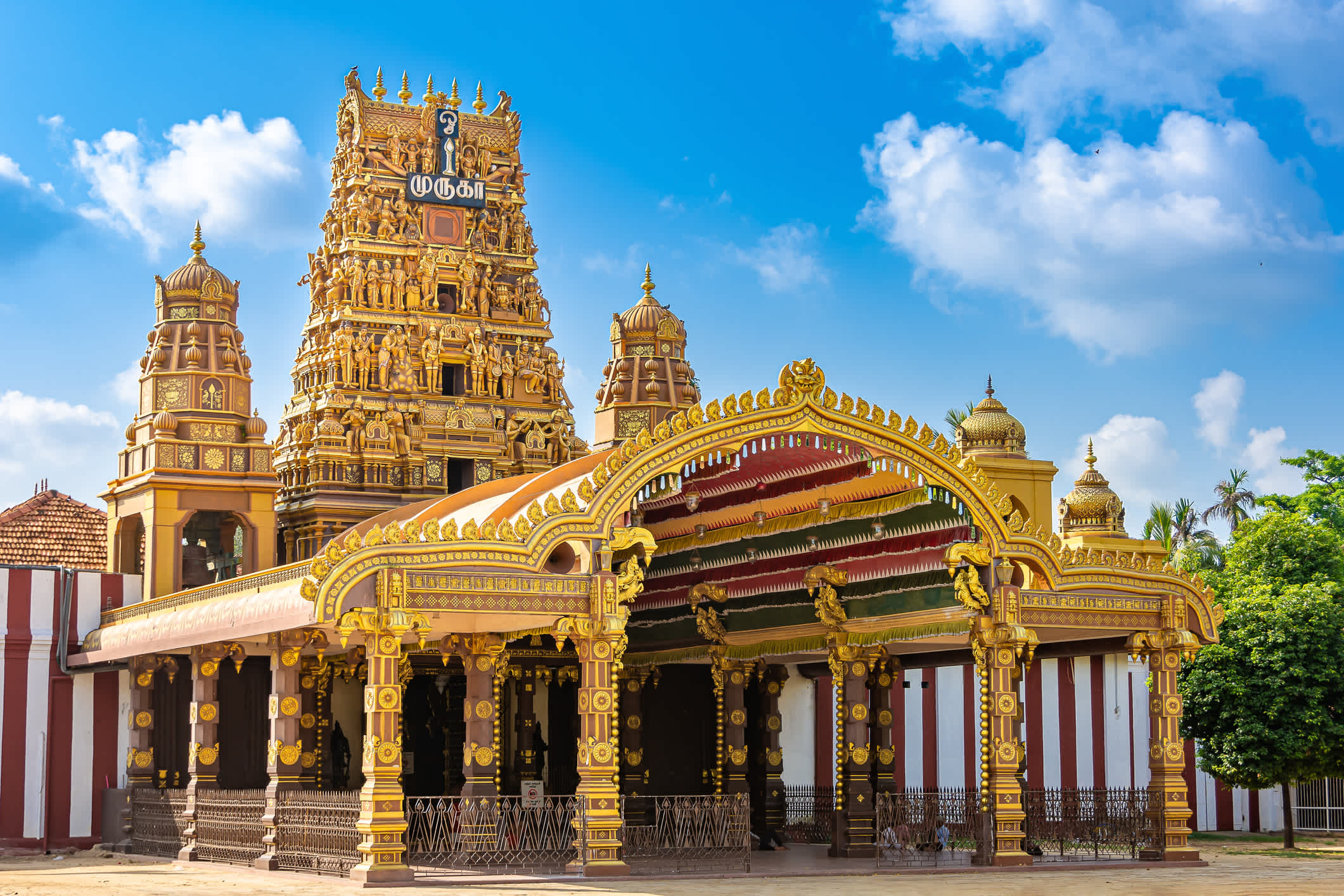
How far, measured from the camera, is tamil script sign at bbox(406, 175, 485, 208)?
3488cm

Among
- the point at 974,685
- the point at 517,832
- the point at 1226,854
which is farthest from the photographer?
the point at 974,685

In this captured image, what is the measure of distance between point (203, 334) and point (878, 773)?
14255mm

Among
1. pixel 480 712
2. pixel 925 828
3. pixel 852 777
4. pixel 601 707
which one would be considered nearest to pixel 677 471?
pixel 601 707

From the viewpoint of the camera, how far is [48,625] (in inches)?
1085

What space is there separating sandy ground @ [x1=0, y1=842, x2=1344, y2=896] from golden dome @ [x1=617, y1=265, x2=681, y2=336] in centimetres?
1451

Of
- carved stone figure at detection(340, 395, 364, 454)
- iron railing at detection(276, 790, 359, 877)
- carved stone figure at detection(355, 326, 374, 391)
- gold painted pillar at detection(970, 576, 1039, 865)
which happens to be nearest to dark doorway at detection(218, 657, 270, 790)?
carved stone figure at detection(340, 395, 364, 454)

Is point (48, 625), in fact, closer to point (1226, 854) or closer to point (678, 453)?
point (678, 453)

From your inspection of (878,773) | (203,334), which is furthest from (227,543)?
(878,773)

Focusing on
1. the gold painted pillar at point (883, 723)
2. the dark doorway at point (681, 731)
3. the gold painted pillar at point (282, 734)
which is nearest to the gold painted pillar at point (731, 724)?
the gold painted pillar at point (883, 723)

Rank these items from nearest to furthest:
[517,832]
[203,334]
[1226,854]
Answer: [517,832], [1226,854], [203,334]

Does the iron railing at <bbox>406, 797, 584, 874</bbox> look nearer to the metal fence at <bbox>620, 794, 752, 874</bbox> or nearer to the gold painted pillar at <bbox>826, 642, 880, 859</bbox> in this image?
the metal fence at <bbox>620, 794, 752, 874</bbox>

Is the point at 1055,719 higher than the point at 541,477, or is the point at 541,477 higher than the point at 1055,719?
the point at 541,477

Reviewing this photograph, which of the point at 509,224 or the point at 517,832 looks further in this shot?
the point at 509,224

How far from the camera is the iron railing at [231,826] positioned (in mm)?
22609
